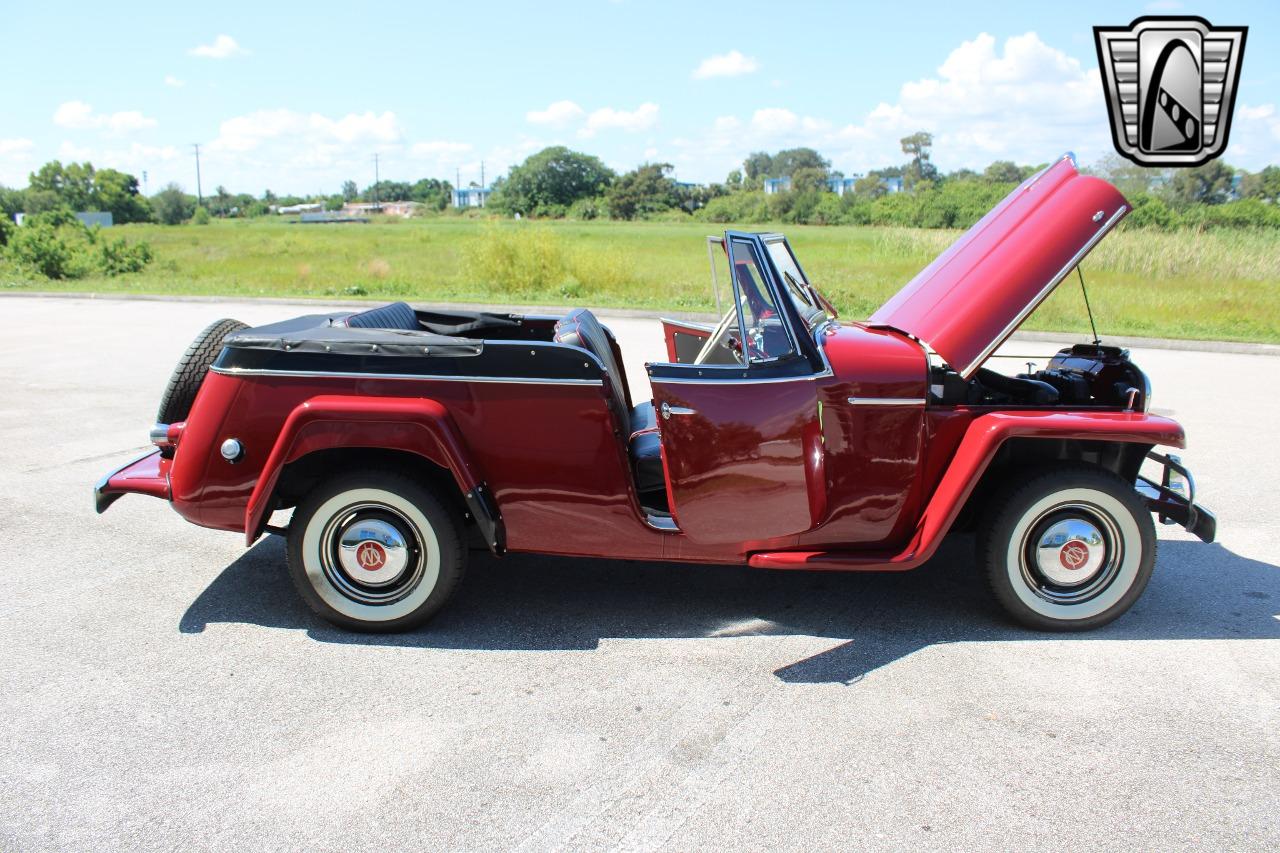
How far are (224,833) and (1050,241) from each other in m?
3.67

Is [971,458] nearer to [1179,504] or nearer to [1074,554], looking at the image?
[1074,554]

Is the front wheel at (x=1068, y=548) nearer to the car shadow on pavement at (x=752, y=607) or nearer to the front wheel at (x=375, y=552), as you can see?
the car shadow on pavement at (x=752, y=607)

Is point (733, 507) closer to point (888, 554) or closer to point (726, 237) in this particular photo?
point (888, 554)

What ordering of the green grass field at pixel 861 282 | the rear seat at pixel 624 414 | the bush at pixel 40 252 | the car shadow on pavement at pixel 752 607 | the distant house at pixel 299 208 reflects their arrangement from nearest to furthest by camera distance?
the car shadow on pavement at pixel 752 607 → the rear seat at pixel 624 414 → the green grass field at pixel 861 282 → the bush at pixel 40 252 → the distant house at pixel 299 208

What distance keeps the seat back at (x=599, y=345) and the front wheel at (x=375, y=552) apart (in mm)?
818

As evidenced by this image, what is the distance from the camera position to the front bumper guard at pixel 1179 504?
167 inches

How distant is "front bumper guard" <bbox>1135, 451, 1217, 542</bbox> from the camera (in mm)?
4234

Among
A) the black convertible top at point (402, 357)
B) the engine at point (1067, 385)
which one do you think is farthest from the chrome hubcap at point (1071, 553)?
the black convertible top at point (402, 357)

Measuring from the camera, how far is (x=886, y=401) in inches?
154

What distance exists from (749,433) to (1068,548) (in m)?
1.46

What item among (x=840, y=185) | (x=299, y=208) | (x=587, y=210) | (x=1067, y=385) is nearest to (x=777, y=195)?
(x=587, y=210)

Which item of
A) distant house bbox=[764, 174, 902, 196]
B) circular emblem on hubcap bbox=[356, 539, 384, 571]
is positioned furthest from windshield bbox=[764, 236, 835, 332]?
distant house bbox=[764, 174, 902, 196]

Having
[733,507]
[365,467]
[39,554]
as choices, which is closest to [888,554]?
[733,507]

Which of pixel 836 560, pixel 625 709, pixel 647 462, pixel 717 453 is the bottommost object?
pixel 625 709
